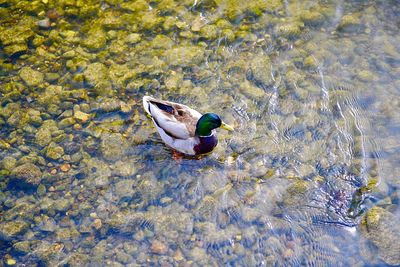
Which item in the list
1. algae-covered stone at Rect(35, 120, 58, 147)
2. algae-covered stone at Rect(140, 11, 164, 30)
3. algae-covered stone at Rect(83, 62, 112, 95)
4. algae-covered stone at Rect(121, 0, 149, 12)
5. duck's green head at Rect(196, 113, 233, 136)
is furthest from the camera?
algae-covered stone at Rect(121, 0, 149, 12)

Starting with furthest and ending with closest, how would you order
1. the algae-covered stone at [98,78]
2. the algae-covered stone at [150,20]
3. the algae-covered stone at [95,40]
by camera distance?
the algae-covered stone at [150,20]
the algae-covered stone at [95,40]
the algae-covered stone at [98,78]

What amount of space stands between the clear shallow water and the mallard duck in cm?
19

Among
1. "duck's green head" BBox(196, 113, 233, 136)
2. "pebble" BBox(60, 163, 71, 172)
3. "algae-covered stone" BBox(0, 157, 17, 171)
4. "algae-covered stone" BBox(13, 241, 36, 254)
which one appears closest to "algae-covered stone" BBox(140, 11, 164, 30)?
"duck's green head" BBox(196, 113, 233, 136)

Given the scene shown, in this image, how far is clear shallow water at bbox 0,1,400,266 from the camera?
4664mm

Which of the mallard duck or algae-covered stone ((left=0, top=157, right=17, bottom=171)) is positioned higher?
the mallard duck

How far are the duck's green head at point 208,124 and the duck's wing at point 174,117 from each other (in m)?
0.12

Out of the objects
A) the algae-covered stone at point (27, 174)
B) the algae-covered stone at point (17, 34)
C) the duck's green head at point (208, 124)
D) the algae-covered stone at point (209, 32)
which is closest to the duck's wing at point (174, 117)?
the duck's green head at point (208, 124)

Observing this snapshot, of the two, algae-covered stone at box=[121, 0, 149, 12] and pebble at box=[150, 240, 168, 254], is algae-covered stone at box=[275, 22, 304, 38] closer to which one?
algae-covered stone at box=[121, 0, 149, 12]

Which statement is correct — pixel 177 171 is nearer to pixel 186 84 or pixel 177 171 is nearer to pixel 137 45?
pixel 186 84

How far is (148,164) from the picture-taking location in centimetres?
525

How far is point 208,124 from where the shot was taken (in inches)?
197

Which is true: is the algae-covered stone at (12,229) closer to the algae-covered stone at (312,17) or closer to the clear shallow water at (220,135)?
the clear shallow water at (220,135)

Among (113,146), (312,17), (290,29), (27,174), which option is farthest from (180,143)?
(312,17)

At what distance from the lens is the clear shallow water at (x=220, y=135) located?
4.66m
